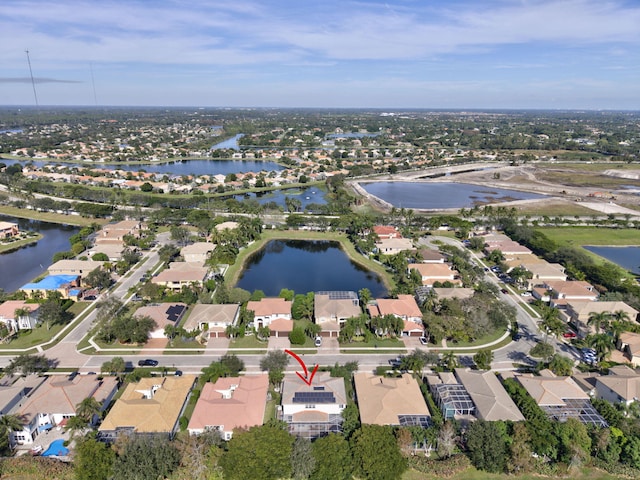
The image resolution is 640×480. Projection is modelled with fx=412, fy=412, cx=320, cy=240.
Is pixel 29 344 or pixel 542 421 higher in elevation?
pixel 542 421

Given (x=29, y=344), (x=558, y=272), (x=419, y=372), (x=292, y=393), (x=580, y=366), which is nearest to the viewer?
(x=292, y=393)

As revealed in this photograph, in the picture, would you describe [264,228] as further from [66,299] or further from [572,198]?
[572,198]

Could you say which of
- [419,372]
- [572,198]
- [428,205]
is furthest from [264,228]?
[572,198]

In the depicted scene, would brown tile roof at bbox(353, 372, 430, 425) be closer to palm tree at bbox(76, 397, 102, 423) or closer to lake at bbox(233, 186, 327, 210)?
palm tree at bbox(76, 397, 102, 423)

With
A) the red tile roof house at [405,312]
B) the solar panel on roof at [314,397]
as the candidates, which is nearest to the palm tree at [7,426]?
the solar panel on roof at [314,397]

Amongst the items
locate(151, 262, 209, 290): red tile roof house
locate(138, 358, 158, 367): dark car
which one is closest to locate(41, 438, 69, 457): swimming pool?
locate(138, 358, 158, 367): dark car

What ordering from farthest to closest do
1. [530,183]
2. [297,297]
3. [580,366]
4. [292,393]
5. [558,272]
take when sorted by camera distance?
1. [530,183]
2. [558,272]
3. [297,297]
4. [580,366]
5. [292,393]
